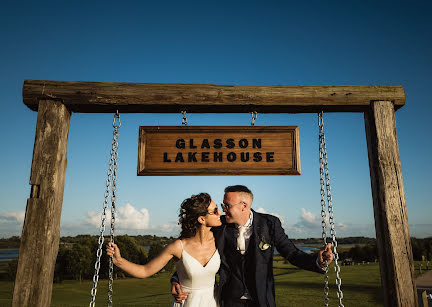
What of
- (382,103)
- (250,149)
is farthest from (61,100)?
(382,103)

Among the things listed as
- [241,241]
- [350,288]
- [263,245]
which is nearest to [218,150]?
[241,241]

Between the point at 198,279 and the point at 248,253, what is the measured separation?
696 millimetres

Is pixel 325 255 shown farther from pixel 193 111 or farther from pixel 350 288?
pixel 350 288

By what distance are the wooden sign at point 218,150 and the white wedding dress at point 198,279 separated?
1.09 meters

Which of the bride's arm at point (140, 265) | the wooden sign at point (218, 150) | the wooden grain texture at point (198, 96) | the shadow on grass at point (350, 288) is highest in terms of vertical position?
the wooden grain texture at point (198, 96)

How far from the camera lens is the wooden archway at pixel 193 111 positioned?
3465 mm

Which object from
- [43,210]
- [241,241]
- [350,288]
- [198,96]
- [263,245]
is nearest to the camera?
[43,210]

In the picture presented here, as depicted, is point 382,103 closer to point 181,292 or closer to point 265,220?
point 265,220

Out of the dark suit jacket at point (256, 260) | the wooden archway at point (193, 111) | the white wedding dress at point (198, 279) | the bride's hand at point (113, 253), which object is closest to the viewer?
the bride's hand at point (113, 253)

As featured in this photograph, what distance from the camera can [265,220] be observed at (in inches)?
153

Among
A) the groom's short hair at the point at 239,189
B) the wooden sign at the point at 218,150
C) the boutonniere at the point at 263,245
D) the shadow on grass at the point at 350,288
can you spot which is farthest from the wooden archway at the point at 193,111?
the shadow on grass at the point at 350,288

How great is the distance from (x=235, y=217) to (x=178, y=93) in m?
1.75

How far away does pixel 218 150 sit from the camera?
12.7 ft

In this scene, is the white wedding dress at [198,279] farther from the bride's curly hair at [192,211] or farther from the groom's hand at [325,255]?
the groom's hand at [325,255]
